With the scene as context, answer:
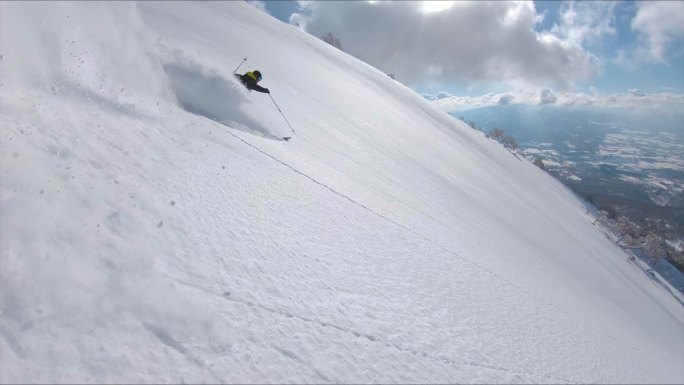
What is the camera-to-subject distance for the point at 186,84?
8352 millimetres

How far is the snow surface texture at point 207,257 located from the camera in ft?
8.48

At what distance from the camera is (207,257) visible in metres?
3.50

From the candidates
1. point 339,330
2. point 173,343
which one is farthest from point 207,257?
point 339,330

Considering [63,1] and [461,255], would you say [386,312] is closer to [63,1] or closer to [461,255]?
[461,255]

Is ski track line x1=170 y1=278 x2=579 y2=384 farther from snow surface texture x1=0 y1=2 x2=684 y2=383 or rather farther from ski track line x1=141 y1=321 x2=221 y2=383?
ski track line x1=141 y1=321 x2=221 y2=383

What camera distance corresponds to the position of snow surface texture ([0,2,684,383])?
8.48ft

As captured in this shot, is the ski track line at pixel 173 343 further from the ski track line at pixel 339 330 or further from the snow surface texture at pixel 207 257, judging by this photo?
the ski track line at pixel 339 330

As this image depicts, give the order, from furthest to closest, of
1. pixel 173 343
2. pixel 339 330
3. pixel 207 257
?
pixel 207 257 < pixel 339 330 < pixel 173 343

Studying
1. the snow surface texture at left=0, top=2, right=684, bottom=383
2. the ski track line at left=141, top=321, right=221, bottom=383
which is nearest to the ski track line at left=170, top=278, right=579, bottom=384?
the snow surface texture at left=0, top=2, right=684, bottom=383

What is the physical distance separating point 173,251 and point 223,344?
1.07 m

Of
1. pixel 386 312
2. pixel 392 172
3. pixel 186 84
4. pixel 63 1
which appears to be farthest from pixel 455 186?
pixel 63 1

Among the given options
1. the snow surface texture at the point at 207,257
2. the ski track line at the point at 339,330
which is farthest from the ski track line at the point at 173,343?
the ski track line at the point at 339,330

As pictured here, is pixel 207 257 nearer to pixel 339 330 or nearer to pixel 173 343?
pixel 173 343

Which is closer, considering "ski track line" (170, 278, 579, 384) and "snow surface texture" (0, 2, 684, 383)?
"snow surface texture" (0, 2, 684, 383)
